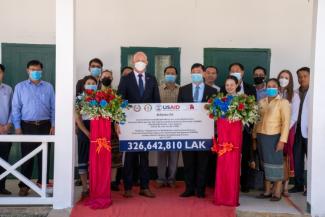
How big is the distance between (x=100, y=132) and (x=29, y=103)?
1228mm

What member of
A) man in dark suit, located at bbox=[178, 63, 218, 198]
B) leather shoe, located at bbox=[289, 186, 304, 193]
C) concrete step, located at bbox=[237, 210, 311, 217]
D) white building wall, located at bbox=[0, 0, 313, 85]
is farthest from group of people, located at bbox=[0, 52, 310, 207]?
white building wall, located at bbox=[0, 0, 313, 85]

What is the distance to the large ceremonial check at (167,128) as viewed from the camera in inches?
245

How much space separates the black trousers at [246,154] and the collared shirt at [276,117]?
472 millimetres

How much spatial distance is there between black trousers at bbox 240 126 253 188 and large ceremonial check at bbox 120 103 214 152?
2.19 ft

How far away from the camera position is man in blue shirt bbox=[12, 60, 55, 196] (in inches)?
249

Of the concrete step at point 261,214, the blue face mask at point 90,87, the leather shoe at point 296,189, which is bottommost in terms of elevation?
the concrete step at point 261,214

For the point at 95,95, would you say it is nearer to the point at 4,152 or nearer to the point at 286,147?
the point at 4,152

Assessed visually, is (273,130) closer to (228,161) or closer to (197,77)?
(228,161)

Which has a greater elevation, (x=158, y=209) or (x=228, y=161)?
(x=228, y=161)

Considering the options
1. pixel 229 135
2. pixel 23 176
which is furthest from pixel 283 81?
pixel 23 176

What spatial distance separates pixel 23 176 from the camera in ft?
19.8

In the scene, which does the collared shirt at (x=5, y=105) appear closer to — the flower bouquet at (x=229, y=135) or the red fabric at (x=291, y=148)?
the flower bouquet at (x=229, y=135)

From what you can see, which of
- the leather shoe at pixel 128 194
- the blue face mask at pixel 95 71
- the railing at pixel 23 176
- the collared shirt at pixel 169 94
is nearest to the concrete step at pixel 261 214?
the leather shoe at pixel 128 194

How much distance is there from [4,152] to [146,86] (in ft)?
7.59
